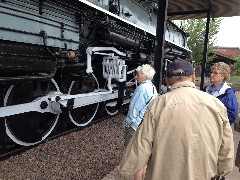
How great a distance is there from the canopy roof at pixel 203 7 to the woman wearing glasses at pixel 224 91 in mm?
5720

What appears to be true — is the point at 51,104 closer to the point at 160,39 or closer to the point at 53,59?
the point at 53,59

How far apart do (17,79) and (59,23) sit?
1296 millimetres

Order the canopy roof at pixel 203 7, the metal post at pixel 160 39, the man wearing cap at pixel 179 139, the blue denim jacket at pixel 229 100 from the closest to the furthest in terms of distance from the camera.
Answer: the man wearing cap at pixel 179 139 < the blue denim jacket at pixel 229 100 < the metal post at pixel 160 39 < the canopy roof at pixel 203 7

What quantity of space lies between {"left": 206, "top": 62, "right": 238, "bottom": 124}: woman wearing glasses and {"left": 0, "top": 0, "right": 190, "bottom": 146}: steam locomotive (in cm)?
Result: 223

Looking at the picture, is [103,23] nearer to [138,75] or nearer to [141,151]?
[138,75]

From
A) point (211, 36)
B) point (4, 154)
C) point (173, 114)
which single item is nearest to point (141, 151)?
point (173, 114)

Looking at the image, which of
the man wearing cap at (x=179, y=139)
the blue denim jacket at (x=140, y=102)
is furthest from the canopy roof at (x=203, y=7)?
the man wearing cap at (x=179, y=139)

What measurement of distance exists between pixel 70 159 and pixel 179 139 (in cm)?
261

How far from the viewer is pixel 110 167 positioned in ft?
12.0

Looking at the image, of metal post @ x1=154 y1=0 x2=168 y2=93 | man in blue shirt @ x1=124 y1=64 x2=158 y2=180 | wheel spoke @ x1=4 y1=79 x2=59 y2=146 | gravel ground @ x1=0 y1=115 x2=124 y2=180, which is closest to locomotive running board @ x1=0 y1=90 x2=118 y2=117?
wheel spoke @ x1=4 y1=79 x2=59 y2=146

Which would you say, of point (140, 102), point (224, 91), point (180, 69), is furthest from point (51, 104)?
point (180, 69)

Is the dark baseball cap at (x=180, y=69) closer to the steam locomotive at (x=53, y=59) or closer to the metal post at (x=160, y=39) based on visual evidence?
the steam locomotive at (x=53, y=59)

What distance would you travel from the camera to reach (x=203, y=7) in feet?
28.7

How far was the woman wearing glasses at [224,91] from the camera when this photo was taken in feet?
9.32
